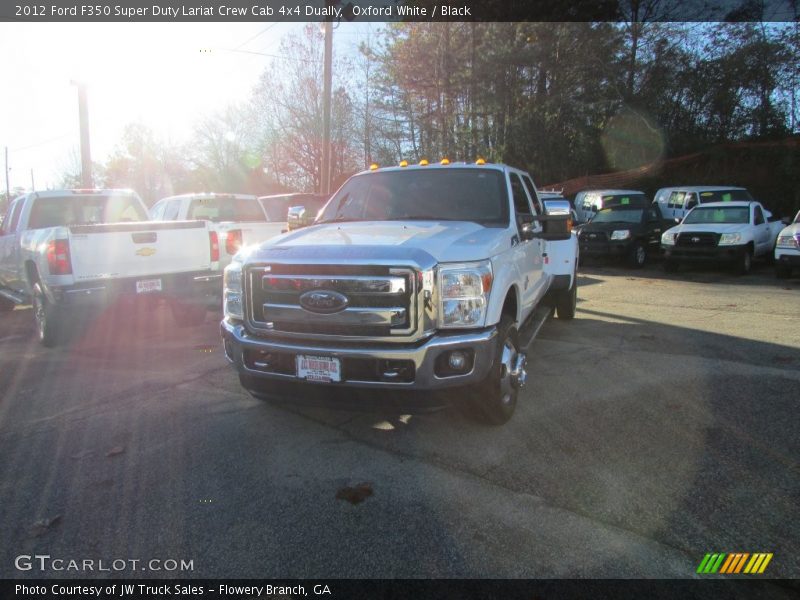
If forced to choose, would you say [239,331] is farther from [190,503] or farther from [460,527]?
[460,527]

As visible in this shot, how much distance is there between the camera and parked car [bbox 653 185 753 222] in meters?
15.6

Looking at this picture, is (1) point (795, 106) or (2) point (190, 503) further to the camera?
(1) point (795, 106)

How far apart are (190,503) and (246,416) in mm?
1357

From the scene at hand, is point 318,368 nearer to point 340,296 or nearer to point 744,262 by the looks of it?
point 340,296

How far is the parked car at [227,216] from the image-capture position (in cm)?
860

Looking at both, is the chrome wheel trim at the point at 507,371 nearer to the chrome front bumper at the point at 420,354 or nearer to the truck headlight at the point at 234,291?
the chrome front bumper at the point at 420,354

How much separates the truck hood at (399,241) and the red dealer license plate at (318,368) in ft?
2.27

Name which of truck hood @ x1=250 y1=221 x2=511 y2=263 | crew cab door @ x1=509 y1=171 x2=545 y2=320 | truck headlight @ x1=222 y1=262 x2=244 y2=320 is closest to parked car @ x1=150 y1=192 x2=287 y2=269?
truck headlight @ x1=222 y1=262 x2=244 y2=320

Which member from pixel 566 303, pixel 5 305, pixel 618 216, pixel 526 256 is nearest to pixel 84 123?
pixel 5 305

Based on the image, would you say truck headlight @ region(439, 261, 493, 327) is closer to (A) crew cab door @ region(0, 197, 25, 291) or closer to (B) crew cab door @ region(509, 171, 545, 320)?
(B) crew cab door @ region(509, 171, 545, 320)

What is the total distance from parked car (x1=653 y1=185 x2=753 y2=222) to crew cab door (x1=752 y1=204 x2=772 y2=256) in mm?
1476

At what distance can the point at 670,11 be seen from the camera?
82.1 feet

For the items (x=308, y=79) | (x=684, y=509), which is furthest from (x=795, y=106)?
(x=684, y=509)

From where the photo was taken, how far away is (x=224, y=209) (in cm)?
1059
